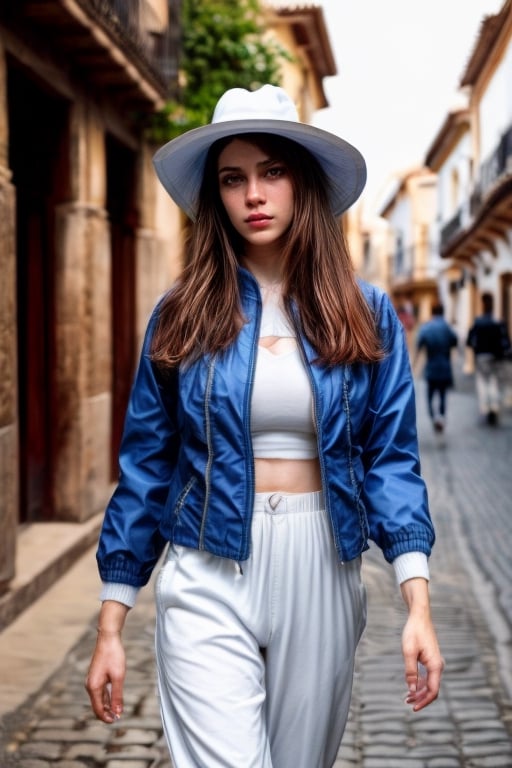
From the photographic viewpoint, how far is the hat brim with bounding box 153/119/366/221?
2.28m

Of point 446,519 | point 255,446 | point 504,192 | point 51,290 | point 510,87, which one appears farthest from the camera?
point 510,87

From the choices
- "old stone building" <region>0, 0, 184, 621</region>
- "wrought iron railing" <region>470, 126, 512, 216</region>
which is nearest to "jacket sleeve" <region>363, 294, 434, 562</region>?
"old stone building" <region>0, 0, 184, 621</region>

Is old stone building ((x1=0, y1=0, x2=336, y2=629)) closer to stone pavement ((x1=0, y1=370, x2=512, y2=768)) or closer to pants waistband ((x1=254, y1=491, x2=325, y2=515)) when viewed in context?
stone pavement ((x1=0, y1=370, x2=512, y2=768))

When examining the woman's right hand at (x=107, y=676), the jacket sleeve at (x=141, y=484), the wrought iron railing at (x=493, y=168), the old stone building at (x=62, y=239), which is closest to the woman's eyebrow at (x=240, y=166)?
the jacket sleeve at (x=141, y=484)

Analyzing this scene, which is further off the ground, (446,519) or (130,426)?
(130,426)

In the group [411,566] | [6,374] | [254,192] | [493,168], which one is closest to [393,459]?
[411,566]

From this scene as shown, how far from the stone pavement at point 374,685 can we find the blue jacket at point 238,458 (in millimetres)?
1718

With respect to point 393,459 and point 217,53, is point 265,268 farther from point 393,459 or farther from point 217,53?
point 217,53

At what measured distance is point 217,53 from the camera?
37.1 feet

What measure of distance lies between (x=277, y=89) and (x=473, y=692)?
289 centimetres

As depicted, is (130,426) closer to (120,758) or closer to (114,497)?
(114,497)

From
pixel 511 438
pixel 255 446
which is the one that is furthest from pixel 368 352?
pixel 511 438

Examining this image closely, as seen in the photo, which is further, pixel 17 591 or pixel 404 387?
pixel 17 591

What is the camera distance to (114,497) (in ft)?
7.69
